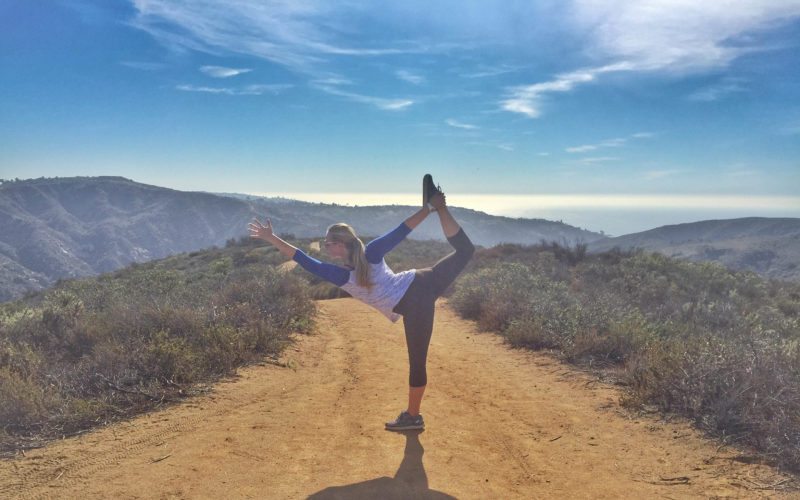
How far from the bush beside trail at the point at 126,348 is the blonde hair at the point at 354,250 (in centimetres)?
299

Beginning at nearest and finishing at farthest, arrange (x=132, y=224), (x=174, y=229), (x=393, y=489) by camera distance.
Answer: (x=393, y=489)
(x=132, y=224)
(x=174, y=229)

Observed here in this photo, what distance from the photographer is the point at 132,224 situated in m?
116

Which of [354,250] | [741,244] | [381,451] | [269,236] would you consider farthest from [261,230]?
[741,244]

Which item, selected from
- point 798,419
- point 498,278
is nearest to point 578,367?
point 798,419

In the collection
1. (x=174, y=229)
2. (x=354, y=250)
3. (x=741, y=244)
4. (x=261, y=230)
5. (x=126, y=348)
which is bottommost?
(x=126, y=348)

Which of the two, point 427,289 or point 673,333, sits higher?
point 427,289

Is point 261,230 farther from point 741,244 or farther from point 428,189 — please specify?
point 741,244

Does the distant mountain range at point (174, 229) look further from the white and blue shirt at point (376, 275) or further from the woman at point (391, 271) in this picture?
the white and blue shirt at point (376, 275)

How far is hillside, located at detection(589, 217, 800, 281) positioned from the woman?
697 inches

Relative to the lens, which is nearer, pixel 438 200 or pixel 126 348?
pixel 438 200

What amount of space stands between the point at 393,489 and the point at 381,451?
2.11 feet

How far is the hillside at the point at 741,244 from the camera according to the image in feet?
130

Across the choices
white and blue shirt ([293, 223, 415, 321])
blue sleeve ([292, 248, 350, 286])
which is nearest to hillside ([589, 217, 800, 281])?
white and blue shirt ([293, 223, 415, 321])

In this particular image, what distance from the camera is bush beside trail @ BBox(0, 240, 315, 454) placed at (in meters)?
4.21
